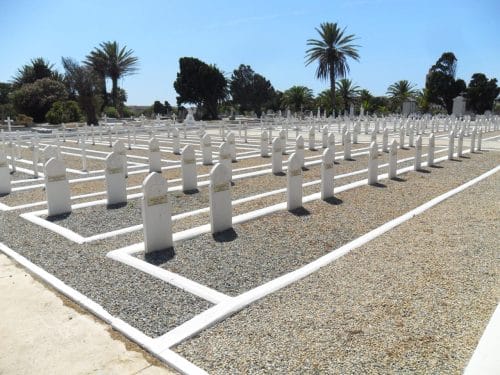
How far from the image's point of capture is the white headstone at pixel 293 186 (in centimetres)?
760

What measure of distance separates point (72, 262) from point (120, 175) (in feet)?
10.6

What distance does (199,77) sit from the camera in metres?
49.2

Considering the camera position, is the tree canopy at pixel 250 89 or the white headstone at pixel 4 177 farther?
the tree canopy at pixel 250 89

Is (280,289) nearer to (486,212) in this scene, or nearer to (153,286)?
(153,286)

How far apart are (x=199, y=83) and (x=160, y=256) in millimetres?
45969

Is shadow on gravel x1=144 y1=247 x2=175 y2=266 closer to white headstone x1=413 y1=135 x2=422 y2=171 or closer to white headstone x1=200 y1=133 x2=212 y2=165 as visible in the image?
white headstone x1=200 y1=133 x2=212 y2=165

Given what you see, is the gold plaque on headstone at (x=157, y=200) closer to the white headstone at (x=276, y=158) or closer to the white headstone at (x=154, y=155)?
the white headstone at (x=276, y=158)

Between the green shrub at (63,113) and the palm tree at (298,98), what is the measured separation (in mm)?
33581

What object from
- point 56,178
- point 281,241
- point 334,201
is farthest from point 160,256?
point 334,201

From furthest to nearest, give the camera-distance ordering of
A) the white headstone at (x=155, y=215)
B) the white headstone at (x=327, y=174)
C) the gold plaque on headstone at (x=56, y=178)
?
the white headstone at (x=327, y=174) < the gold plaque on headstone at (x=56, y=178) < the white headstone at (x=155, y=215)

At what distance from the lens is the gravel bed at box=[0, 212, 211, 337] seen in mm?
3908

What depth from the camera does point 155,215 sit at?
5617 mm

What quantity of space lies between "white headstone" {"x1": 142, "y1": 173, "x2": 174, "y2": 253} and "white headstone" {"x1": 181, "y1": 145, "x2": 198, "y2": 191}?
3.73 m

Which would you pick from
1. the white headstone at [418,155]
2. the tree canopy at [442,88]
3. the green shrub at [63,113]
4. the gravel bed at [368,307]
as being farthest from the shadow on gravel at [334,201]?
the tree canopy at [442,88]
